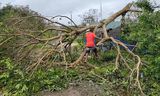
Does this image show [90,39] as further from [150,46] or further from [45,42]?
[150,46]

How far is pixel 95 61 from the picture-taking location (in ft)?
42.3

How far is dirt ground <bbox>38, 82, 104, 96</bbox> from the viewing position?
9406mm

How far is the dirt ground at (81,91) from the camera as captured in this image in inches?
370

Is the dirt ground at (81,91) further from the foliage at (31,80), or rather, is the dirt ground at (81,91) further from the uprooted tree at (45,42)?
the uprooted tree at (45,42)

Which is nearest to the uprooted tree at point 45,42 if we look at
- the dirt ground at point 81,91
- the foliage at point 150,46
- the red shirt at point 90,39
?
the red shirt at point 90,39

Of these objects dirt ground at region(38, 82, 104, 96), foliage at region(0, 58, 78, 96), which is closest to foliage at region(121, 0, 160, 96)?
dirt ground at region(38, 82, 104, 96)

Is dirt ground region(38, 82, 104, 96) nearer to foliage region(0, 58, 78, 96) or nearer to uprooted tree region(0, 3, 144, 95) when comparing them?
foliage region(0, 58, 78, 96)

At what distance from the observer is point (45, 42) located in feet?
40.7

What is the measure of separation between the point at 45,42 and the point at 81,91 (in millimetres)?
3301

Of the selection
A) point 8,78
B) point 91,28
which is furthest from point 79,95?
point 91,28

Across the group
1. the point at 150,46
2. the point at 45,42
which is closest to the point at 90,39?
the point at 45,42

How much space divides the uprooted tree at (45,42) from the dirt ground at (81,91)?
3.22 feet

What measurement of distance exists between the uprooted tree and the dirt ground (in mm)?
982

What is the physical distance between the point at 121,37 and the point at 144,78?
14.5ft
